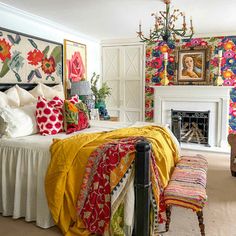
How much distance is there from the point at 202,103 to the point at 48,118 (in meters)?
3.67

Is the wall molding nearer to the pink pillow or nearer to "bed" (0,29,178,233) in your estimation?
"bed" (0,29,178,233)

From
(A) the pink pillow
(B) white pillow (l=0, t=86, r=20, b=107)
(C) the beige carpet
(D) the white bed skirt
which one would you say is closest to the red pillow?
(A) the pink pillow

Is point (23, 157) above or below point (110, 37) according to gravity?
below

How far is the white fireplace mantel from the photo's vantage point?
17.6ft

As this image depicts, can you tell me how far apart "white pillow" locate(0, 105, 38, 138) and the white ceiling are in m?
1.50

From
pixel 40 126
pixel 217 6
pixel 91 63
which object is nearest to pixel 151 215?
pixel 40 126

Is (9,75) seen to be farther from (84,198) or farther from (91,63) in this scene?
(91,63)

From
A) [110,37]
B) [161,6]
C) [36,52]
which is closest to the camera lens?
[161,6]

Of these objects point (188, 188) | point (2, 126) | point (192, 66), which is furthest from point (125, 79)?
point (188, 188)

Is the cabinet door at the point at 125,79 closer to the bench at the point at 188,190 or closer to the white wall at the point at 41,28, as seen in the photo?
the white wall at the point at 41,28

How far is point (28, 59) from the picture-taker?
3.99 metres

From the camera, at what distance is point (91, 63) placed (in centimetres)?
609

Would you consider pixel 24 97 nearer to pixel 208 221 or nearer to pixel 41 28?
pixel 41 28

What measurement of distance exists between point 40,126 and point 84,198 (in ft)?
3.92
